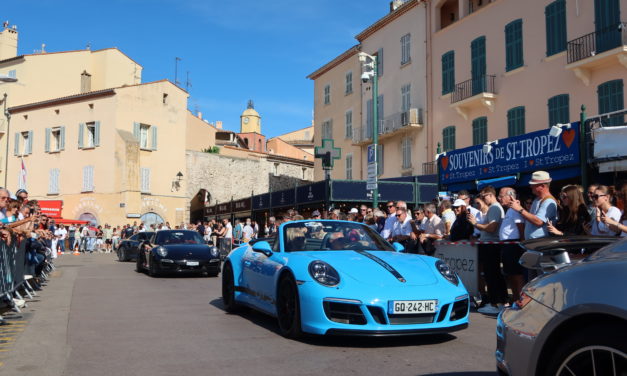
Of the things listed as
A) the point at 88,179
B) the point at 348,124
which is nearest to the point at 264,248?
the point at 348,124

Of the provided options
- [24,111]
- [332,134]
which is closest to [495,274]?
[332,134]

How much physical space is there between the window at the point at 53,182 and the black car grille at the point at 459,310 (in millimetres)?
47048

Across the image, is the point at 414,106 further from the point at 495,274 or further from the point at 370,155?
the point at 495,274

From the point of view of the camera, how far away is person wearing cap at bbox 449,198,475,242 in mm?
9703

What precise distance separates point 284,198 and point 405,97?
9104 mm

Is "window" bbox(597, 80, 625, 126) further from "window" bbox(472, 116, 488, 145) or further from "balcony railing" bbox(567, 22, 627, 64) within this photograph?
"window" bbox(472, 116, 488, 145)

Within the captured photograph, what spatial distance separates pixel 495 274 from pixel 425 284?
3024 mm

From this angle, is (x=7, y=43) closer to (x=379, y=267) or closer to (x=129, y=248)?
(x=129, y=248)

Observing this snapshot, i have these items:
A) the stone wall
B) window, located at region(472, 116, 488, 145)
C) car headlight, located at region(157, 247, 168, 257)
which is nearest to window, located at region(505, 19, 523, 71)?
window, located at region(472, 116, 488, 145)

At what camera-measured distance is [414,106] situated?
3184 centimetres

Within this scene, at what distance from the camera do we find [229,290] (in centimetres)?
916

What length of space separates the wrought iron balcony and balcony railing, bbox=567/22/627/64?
4.56 metres

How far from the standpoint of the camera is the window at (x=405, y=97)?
32.5 m

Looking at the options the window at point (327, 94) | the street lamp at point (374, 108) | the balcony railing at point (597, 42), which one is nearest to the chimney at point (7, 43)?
the window at point (327, 94)
